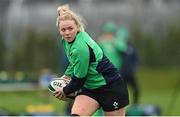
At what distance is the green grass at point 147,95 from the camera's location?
53.1 feet

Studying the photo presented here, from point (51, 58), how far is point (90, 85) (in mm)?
14504

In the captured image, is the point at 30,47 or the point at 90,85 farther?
the point at 30,47

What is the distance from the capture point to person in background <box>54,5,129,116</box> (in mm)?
7883

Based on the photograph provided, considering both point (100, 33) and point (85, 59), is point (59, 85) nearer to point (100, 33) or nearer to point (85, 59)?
point (85, 59)

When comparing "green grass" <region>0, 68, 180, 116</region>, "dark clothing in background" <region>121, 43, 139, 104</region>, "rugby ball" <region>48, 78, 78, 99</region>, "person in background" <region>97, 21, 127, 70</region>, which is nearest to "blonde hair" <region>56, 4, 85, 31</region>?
"rugby ball" <region>48, 78, 78, 99</region>

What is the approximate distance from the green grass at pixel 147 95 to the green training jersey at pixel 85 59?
5.21 m

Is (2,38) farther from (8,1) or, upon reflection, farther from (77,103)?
(77,103)

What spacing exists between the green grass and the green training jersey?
17.1ft

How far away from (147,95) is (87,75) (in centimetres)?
1181

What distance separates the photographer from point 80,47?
7879 millimetres

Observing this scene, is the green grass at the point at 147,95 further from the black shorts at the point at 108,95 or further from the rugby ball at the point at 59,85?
the black shorts at the point at 108,95

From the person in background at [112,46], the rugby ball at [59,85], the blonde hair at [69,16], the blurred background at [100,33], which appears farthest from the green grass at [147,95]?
the blonde hair at [69,16]

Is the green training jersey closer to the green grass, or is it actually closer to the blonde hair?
the blonde hair

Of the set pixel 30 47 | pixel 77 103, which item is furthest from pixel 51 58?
pixel 77 103
